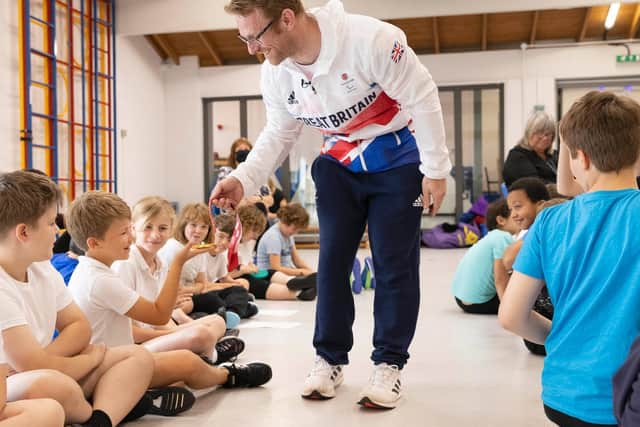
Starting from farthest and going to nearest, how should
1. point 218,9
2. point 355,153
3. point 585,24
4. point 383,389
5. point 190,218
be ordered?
1. point 585,24
2. point 218,9
3. point 190,218
4. point 355,153
5. point 383,389

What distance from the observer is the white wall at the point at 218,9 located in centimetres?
794

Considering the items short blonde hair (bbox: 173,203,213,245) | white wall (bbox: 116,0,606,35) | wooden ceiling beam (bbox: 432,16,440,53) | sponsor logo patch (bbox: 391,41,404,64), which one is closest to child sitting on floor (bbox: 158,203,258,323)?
short blonde hair (bbox: 173,203,213,245)

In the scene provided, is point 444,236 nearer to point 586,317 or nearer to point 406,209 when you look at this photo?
point 406,209

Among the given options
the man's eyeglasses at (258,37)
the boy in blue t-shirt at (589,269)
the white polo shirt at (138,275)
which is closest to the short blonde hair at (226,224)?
the white polo shirt at (138,275)

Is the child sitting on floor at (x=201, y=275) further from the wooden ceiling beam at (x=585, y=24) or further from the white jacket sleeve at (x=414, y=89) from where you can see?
the wooden ceiling beam at (x=585, y=24)

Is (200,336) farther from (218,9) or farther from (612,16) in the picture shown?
(612,16)

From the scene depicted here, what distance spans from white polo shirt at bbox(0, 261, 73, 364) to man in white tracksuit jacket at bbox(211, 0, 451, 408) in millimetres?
611

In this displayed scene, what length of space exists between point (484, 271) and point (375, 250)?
158 centimetres

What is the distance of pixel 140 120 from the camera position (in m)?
9.68

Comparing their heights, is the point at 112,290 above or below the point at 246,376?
above

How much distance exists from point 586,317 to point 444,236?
7.68 m

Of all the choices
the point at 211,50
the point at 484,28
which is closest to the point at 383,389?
the point at 484,28

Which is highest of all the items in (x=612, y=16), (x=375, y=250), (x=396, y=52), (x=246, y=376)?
(x=612, y=16)

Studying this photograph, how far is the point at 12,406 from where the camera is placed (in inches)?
54.7
